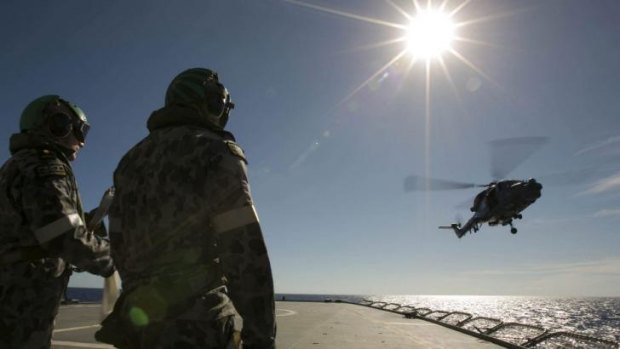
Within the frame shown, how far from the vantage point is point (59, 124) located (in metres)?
3.96

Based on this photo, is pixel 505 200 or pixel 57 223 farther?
pixel 505 200

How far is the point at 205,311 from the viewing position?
2135 millimetres

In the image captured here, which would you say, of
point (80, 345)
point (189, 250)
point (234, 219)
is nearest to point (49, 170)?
point (189, 250)

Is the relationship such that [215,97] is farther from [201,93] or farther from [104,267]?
[104,267]

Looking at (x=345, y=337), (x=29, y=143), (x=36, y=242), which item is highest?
(x=29, y=143)

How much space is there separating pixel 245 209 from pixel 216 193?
19 centimetres

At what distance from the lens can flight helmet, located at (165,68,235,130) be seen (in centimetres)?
271

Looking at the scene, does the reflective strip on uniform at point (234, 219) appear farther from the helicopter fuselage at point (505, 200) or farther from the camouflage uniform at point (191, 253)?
the helicopter fuselage at point (505, 200)

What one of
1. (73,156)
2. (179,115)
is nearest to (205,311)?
(179,115)

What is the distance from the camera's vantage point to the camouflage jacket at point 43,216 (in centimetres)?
324

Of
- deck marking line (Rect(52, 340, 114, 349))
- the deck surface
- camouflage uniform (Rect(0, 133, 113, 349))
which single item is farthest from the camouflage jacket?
the deck surface

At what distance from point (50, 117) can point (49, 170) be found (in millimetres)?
780

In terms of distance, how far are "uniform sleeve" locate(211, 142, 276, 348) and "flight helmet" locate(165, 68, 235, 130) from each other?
582mm

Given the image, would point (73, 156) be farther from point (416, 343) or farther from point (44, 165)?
point (416, 343)
